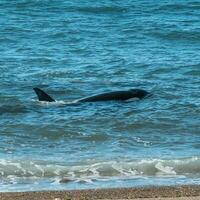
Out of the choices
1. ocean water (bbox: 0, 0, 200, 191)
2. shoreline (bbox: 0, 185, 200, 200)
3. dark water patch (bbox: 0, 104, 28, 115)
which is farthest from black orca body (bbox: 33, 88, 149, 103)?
shoreline (bbox: 0, 185, 200, 200)

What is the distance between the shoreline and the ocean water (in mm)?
419


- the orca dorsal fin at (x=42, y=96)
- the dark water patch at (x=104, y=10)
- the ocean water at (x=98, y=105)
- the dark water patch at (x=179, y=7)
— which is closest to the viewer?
the ocean water at (x=98, y=105)

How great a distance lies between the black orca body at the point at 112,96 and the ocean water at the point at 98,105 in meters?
0.19

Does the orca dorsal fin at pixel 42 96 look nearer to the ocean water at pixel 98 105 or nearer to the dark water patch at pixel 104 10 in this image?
the ocean water at pixel 98 105

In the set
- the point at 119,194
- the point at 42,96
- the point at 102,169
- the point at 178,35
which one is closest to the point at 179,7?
the point at 178,35

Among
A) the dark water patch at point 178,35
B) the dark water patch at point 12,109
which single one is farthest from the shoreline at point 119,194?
the dark water patch at point 178,35

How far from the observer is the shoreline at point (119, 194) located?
7.21m

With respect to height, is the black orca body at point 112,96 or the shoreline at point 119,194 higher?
the shoreline at point 119,194

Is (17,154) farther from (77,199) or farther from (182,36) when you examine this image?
(182,36)

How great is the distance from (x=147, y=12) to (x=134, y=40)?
293 inches

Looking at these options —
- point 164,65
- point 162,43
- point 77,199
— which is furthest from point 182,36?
point 77,199

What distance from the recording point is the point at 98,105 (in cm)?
1314

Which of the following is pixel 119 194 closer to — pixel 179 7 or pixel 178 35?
pixel 178 35

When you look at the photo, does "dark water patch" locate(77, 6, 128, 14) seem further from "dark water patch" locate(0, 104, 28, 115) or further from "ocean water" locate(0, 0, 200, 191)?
"dark water patch" locate(0, 104, 28, 115)
